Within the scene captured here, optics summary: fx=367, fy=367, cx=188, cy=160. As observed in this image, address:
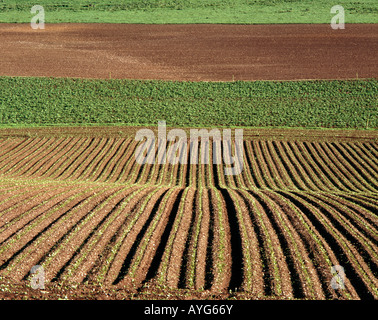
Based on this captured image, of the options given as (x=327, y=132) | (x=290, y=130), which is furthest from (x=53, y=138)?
(x=327, y=132)

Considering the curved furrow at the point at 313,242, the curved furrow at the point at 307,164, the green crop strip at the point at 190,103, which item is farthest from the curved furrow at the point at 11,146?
the curved furrow at the point at 307,164

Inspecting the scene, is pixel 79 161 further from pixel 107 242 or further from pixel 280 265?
pixel 280 265

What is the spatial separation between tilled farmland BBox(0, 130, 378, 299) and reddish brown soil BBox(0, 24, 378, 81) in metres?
15.4

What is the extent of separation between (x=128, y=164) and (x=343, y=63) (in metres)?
29.4

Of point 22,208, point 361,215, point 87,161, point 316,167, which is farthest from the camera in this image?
point 87,161

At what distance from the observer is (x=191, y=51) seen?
45.2 metres

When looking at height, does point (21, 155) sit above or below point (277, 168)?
above

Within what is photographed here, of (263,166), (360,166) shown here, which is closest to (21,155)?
(263,166)

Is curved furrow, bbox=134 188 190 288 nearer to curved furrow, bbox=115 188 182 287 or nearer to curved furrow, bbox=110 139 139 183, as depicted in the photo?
curved furrow, bbox=115 188 182 287

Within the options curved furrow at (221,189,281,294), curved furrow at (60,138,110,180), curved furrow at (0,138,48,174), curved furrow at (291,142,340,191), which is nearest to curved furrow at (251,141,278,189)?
curved furrow at (291,142,340,191)

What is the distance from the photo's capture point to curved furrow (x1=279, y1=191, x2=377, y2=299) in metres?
12.2

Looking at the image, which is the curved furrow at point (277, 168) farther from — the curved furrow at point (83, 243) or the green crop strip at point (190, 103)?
the curved furrow at point (83, 243)

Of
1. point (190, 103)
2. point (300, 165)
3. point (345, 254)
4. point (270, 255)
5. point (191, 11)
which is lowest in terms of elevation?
point (345, 254)

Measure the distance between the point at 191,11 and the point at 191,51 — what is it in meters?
17.5
